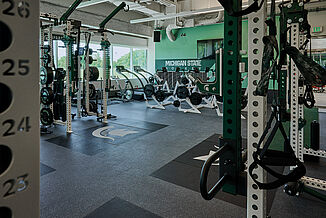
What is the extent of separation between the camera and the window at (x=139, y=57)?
1251cm

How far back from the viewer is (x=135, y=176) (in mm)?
2941

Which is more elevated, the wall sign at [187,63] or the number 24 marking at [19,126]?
the wall sign at [187,63]

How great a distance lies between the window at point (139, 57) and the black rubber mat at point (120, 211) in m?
10.8

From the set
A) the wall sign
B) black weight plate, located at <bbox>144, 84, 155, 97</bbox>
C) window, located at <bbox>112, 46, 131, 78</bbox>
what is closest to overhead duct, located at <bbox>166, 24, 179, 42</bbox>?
the wall sign

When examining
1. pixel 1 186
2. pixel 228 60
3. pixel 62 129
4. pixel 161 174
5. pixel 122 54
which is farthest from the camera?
pixel 122 54

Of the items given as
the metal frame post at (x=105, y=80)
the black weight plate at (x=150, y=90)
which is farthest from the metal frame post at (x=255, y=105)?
the black weight plate at (x=150, y=90)

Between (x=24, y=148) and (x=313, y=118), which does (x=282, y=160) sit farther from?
(x=313, y=118)

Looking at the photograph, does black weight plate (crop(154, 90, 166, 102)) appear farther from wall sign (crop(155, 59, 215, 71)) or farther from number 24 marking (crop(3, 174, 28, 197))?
number 24 marking (crop(3, 174, 28, 197))

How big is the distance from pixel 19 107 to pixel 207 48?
11.1 meters

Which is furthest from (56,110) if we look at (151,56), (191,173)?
(151,56)

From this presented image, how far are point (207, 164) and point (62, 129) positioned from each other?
5.08 m

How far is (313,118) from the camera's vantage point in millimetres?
3740

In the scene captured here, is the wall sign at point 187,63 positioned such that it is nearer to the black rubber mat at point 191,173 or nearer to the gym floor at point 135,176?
the gym floor at point 135,176

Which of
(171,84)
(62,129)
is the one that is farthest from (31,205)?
(171,84)
